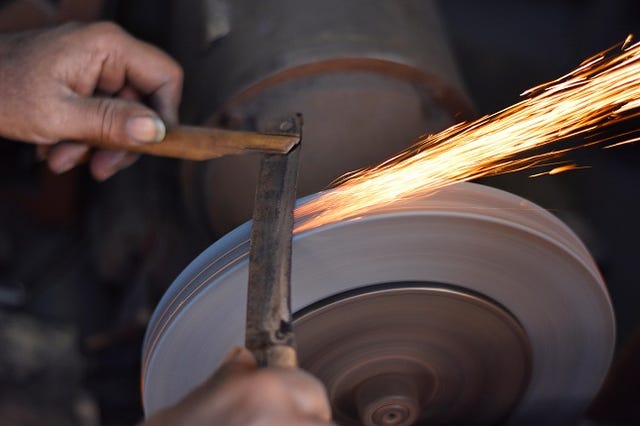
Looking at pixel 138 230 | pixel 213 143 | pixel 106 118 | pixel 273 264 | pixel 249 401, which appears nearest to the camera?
pixel 249 401

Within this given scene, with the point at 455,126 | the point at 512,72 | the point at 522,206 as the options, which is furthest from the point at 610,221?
the point at 522,206

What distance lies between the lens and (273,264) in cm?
84

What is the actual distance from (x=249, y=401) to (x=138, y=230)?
941 mm

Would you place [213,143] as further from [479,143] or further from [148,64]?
[479,143]

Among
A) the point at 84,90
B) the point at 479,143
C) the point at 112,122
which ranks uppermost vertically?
the point at 84,90

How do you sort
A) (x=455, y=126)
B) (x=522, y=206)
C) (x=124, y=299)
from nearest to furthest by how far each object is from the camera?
(x=522, y=206) < (x=455, y=126) < (x=124, y=299)

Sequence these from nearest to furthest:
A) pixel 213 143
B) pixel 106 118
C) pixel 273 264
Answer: pixel 273 264, pixel 213 143, pixel 106 118

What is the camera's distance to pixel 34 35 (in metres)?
1.20

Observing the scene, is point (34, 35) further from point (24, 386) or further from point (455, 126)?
point (24, 386)

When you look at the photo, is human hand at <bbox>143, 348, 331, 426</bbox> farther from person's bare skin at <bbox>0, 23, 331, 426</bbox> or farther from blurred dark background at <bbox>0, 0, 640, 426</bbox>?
blurred dark background at <bbox>0, 0, 640, 426</bbox>

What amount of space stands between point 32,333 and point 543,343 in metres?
1.19

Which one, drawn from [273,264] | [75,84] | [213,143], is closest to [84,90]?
[75,84]

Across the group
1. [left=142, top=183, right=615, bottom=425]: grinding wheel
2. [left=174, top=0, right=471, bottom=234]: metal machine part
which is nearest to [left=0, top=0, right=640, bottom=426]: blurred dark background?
[left=174, top=0, right=471, bottom=234]: metal machine part

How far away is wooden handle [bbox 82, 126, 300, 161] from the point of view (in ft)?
3.08
